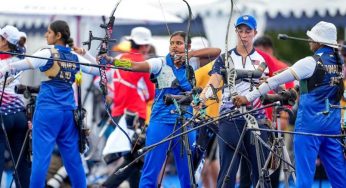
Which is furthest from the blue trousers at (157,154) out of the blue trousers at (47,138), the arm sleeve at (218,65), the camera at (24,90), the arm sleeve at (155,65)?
the camera at (24,90)

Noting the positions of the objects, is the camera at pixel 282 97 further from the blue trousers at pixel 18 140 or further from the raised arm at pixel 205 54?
the blue trousers at pixel 18 140

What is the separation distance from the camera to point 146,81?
1347 centimetres

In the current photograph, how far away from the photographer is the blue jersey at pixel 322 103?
10.2 meters

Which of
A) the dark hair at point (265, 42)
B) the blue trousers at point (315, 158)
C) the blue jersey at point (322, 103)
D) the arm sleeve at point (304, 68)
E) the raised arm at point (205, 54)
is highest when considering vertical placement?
the dark hair at point (265, 42)

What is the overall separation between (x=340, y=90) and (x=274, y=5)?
809 cm

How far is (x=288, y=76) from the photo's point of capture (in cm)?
991

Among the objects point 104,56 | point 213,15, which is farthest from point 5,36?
point 213,15

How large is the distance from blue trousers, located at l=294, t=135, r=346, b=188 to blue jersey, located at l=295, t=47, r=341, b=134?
11 cm

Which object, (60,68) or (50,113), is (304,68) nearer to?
(60,68)

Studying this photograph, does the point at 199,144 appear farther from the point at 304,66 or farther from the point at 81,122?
the point at 304,66

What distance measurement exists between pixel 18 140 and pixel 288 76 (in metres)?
3.36

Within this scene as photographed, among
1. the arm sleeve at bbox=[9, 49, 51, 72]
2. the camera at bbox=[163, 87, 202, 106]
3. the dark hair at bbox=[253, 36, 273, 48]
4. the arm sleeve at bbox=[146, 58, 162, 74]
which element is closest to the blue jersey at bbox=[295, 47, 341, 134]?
the camera at bbox=[163, 87, 202, 106]

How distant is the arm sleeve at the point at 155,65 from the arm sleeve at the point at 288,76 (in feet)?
3.64

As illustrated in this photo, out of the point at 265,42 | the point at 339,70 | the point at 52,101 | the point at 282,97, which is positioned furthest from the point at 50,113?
the point at 265,42
